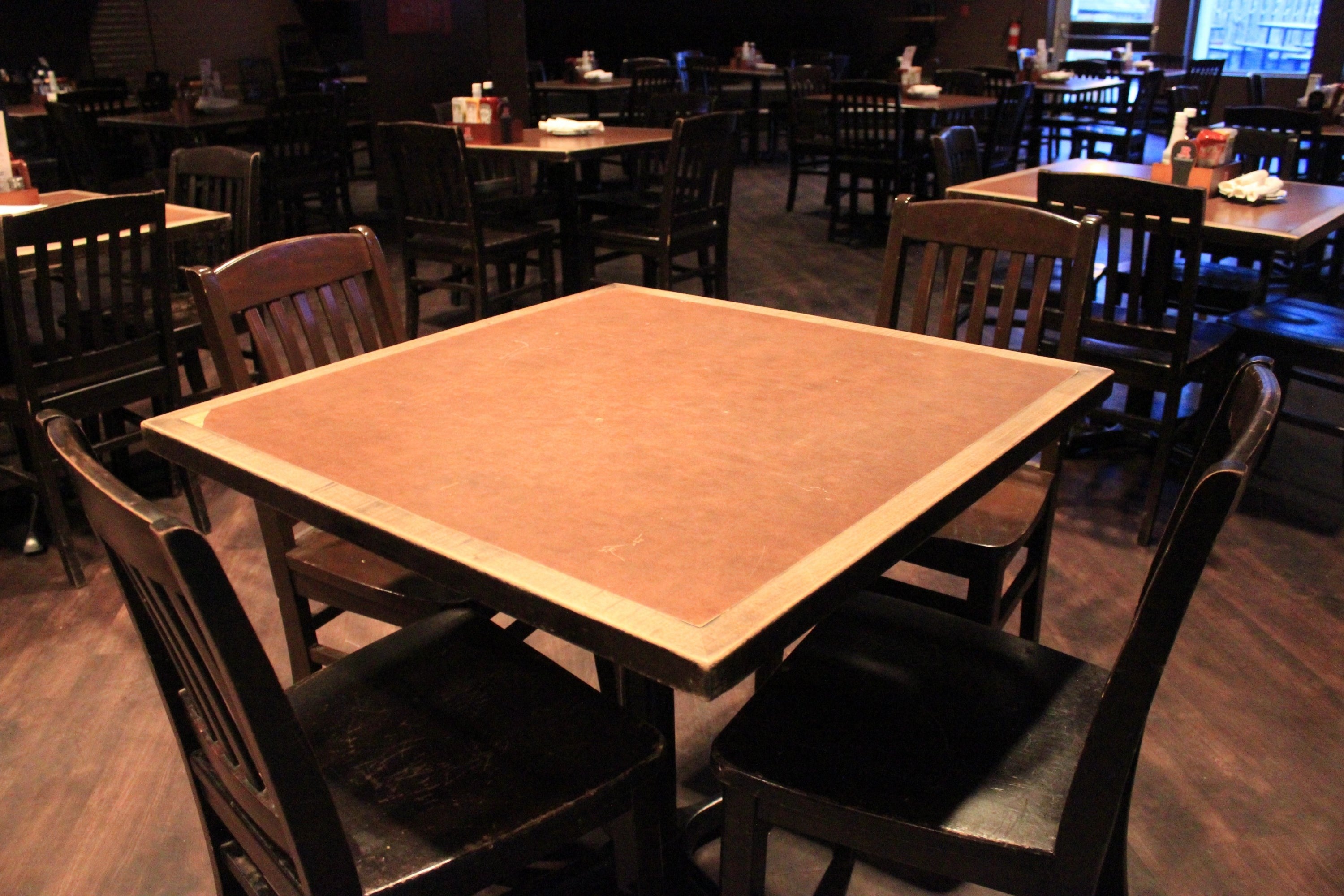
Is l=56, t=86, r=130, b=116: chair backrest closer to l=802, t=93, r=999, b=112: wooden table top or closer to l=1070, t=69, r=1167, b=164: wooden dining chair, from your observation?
l=802, t=93, r=999, b=112: wooden table top

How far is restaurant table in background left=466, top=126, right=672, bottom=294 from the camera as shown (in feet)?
13.5

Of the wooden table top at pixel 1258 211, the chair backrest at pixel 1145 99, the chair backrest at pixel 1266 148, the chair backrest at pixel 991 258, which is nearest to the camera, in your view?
the chair backrest at pixel 991 258

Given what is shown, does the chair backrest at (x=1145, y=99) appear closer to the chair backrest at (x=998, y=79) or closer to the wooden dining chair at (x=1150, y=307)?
the chair backrest at (x=998, y=79)

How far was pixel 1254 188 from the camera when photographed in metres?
3.00

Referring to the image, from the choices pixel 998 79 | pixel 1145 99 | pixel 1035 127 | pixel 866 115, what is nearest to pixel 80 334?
Answer: pixel 866 115

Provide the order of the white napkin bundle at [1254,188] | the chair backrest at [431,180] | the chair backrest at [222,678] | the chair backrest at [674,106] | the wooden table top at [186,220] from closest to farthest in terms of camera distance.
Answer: the chair backrest at [222,678], the wooden table top at [186,220], the white napkin bundle at [1254,188], the chair backrest at [431,180], the chair backrest at [674,106]

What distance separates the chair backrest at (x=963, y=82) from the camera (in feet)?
21.7

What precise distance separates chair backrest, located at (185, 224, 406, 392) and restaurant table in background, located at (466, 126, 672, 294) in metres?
2.29

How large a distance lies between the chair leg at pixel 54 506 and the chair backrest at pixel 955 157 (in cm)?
264

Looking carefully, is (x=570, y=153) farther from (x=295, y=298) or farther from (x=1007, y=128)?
(x=1007, y=128)

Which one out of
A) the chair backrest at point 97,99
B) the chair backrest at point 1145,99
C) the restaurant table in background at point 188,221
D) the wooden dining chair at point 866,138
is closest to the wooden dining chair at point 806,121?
the wooden dining chair at point 866,138

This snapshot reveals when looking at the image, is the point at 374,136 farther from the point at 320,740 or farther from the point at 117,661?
the point at 320,740

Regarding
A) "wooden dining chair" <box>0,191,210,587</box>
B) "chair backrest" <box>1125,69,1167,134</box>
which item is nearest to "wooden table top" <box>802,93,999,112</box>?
"chair backrest" <box>1125,69,1167,134</box>

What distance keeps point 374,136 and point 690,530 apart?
6.68 meters
